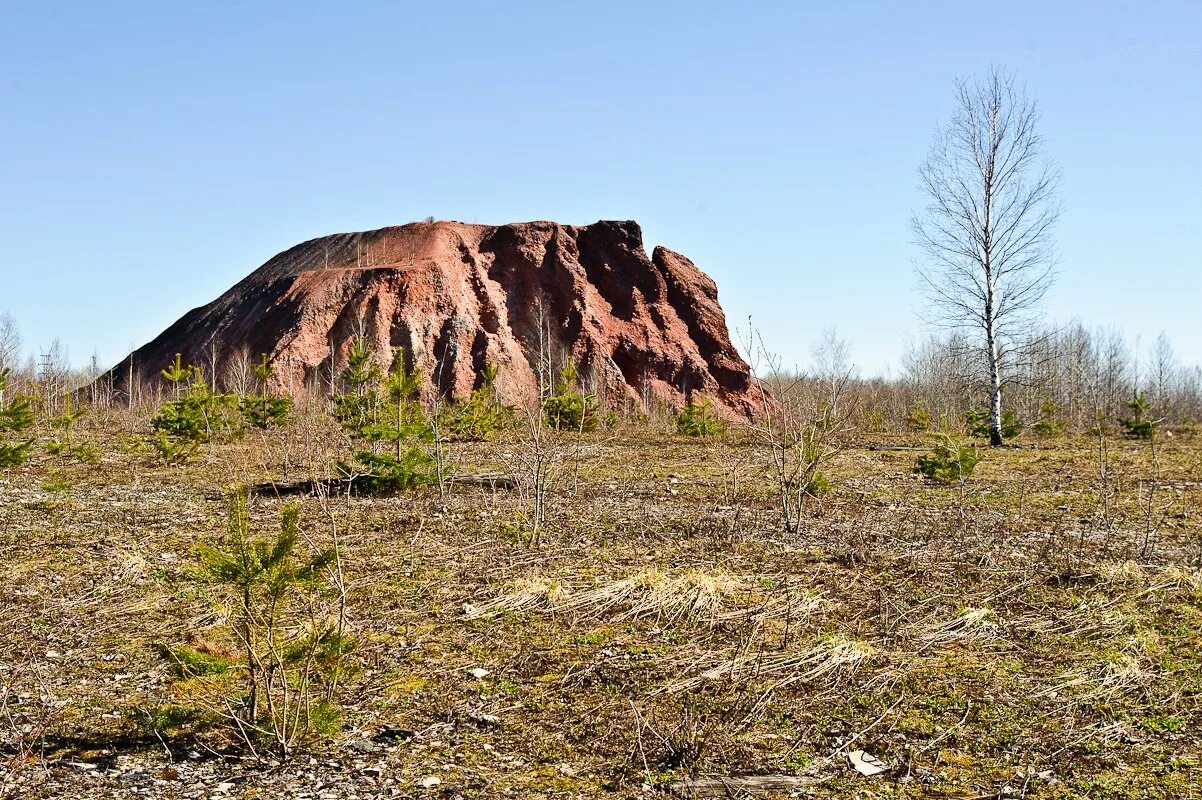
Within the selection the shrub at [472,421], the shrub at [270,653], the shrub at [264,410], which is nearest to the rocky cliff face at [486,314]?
the shrub at [472,421]

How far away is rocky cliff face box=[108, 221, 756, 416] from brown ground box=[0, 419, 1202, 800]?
3676 cm

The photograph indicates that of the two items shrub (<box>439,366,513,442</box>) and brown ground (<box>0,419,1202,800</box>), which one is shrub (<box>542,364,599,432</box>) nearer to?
shrub (<box>439,366,513,442</box>)

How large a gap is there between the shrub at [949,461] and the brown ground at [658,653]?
5.44 ft

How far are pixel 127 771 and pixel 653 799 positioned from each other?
235 cm

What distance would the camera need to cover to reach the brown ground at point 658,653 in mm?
4117

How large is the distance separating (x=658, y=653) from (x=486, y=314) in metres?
47.7

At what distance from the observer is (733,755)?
4270 mm

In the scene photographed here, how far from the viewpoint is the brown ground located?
412cm

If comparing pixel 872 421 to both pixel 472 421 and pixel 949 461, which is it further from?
pixel 949 461

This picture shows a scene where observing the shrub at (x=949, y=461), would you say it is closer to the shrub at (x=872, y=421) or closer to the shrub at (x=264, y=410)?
the shrub at (x=264, y=410)

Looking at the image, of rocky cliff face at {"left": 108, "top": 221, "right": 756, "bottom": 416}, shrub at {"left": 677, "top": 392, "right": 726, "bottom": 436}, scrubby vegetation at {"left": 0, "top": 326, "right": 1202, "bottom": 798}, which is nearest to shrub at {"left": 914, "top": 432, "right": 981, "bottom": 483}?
scrubby vegetation at {"left": 0, "top": 326, "right": 1202, "bottom": 798}

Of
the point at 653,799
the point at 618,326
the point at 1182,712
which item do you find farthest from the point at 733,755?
the point at 618,326

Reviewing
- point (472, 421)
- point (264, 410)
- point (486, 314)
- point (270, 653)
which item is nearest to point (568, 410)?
point (472, 421)

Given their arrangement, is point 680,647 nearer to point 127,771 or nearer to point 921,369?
point 127,771
